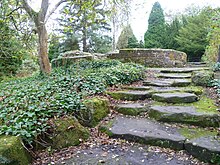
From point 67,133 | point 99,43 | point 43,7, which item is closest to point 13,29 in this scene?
point 43,7

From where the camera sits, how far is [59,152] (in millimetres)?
2557

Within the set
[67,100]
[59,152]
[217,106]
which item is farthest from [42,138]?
[217,106]

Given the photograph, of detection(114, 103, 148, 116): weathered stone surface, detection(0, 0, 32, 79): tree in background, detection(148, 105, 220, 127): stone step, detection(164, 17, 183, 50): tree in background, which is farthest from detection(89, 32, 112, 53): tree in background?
detection(148, 105, 220, 127): stone step

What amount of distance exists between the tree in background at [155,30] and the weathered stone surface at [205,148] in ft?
43.5

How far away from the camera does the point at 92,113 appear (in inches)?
124

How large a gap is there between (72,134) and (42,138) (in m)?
0.38

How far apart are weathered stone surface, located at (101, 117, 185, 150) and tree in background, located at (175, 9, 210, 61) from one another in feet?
38.3

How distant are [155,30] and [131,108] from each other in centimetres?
1334

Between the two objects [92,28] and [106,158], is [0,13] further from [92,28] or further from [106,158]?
[92,28]

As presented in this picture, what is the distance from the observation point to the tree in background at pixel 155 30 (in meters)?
15.2

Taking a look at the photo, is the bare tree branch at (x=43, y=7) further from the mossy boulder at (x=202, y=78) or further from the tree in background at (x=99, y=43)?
the tree in background at (x=99, y=43)

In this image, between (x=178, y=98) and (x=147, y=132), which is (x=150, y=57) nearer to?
(x=178, y=98)

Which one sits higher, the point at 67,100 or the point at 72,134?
the point at 67,100

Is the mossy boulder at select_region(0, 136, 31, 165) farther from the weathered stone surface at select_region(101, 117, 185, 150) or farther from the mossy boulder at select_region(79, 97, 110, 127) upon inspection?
the weathered stone surface at select_region(101, 117, 185, 150)
